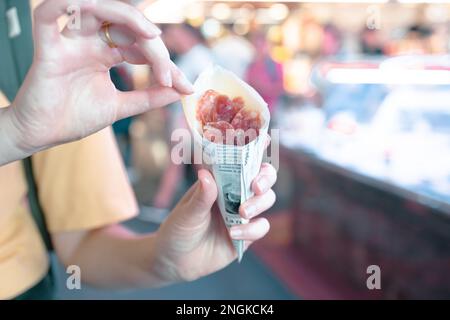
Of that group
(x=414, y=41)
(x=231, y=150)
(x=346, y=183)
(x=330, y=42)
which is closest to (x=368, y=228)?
(x=346, y=183)

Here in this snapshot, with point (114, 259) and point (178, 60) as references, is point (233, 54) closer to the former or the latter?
point (178, 60)

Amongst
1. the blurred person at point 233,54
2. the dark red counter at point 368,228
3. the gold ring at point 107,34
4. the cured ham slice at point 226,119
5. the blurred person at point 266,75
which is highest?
the gold ring at point 107,34

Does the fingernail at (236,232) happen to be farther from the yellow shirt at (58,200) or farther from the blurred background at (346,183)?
the blurred background at (346,183)

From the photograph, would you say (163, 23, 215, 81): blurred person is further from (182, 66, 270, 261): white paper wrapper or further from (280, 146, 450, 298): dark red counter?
(182, 66, 270, 261): white paper wrapper

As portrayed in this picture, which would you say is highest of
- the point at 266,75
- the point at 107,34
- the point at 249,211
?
the point at 107,34

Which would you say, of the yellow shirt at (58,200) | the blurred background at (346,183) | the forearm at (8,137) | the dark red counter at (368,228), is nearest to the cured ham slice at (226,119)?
the forearm at (8,137)

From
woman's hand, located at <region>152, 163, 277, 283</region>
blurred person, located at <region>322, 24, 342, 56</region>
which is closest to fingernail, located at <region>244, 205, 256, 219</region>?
woman's hand, located at <region>152, 163, 277, 283</region>
